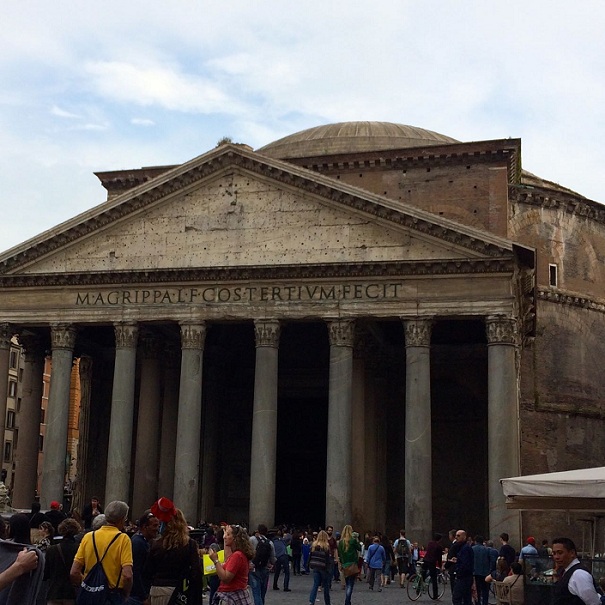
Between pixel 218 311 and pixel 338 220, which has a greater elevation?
pixel 338 220

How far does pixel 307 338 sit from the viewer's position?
3161 centimetres

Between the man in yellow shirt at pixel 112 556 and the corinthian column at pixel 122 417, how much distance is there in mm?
18557

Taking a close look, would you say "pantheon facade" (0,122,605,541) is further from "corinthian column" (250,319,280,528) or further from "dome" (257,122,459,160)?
"dome" (257,122,459,160)

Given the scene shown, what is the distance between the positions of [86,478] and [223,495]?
14.5ft

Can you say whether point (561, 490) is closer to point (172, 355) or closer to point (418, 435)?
point (418, 435)

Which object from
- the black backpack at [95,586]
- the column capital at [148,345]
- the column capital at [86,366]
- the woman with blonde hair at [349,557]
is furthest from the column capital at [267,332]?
the black backpack at [95,586]

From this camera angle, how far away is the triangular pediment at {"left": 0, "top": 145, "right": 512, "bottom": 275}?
2391 centimetres

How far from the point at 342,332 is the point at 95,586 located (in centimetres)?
1763

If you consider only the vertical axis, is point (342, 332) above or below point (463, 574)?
above

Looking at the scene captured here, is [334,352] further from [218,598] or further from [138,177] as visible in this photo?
[218,598]

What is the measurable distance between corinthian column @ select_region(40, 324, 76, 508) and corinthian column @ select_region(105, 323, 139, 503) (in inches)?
→ 51.3

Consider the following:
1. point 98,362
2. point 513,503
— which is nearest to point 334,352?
point 98,362

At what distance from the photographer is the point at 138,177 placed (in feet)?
110

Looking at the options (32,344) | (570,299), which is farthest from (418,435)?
(570,299)
